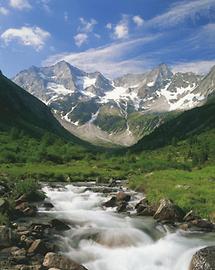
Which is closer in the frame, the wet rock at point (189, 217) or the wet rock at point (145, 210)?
the wet rock at point (189, 217)

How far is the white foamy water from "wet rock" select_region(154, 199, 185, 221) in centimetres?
121

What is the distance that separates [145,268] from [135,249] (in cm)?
359

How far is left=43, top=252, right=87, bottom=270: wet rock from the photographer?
2678cm

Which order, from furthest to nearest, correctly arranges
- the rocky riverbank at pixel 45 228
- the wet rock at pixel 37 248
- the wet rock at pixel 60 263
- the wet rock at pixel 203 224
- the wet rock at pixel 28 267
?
the wet rock at pixel 203 224 < the wet rock at pixel 37 248 < the rocky riverbank at pixel 45 228 < the wet rock at pixel 60 263 < the wet rock at pixel 28 267

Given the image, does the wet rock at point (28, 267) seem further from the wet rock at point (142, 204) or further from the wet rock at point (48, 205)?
the wet rock at point (142, 204)

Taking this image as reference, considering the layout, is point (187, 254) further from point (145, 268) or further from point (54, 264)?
point (54, 264)

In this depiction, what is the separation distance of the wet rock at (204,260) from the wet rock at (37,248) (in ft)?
31.2

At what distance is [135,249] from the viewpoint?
107 ft

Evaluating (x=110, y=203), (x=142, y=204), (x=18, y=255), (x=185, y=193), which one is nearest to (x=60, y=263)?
(x=18, y=255)

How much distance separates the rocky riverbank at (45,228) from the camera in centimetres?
2706

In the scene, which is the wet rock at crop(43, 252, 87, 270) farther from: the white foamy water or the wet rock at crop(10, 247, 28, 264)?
the white foamy water

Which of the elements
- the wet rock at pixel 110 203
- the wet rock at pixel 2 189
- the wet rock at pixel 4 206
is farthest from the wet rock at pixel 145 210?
the wet rock at pixel 2 189

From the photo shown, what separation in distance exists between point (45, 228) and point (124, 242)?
6.29 metres

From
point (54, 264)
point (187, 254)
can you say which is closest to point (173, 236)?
point (187, 254)
